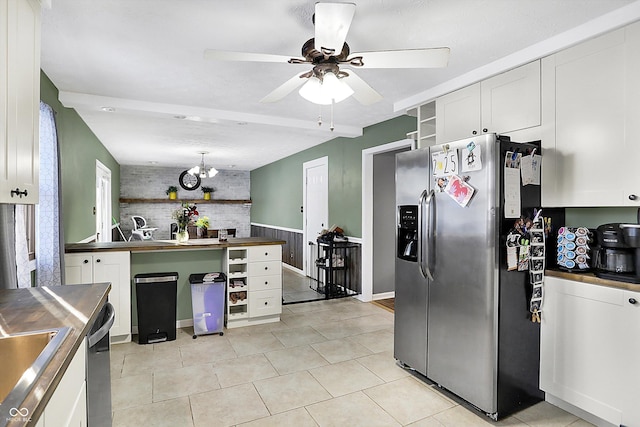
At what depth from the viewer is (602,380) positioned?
204 centimetres

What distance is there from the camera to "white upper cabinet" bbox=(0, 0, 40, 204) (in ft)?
4.27

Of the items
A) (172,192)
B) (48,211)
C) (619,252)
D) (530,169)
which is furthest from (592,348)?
(172,192)

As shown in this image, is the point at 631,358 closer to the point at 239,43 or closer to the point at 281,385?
the point at 281,385

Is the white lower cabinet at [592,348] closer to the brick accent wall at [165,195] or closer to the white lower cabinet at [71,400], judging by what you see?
the white lower cabinet at [71,400]

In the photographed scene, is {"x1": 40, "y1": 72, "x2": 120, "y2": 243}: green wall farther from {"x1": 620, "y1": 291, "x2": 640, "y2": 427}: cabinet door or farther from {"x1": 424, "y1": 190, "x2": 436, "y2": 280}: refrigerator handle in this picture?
{"x1": 620, "y1": 291, "x2": 640, "y2": 427}: cabinet door

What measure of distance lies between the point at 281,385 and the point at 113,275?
1.92 meters

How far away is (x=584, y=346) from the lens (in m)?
2.12

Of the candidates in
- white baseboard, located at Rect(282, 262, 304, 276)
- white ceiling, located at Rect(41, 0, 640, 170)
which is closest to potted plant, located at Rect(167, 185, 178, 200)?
white baseboard, located at Rect(282, 262, 304, 276)

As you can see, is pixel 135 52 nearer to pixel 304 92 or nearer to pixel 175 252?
pixel 304 92

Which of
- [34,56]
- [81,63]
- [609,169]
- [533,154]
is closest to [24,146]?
[34,56]

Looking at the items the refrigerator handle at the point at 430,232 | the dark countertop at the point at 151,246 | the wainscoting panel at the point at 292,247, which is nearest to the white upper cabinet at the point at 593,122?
the refrigerator handle at the point at 430,232

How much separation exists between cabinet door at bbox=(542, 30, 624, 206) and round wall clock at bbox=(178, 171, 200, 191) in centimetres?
855

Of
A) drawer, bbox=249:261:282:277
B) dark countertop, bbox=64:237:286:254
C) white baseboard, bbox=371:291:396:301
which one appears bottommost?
white baseboard, bbox=371:291:396:301

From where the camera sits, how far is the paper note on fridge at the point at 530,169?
2.25 m
